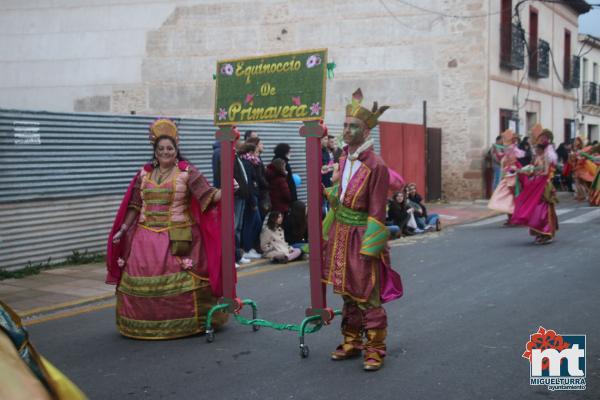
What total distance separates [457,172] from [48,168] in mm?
14807

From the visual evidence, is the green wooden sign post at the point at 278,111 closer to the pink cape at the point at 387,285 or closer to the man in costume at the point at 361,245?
the man in costume at the point at 361,245

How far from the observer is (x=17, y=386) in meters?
1.95

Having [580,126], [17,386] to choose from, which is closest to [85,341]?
[17,386]

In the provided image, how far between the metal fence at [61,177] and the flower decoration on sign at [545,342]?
6601 millimetres

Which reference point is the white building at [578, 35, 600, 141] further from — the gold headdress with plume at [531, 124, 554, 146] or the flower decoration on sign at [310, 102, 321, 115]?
the flower decoration on sign at [310, 102, 321, 115]

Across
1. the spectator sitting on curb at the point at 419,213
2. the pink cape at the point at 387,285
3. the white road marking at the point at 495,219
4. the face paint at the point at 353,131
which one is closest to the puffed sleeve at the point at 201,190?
the face paint at the point at 353,131

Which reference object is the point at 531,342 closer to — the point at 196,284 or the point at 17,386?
the point at 196,284

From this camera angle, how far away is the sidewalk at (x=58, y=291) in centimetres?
821

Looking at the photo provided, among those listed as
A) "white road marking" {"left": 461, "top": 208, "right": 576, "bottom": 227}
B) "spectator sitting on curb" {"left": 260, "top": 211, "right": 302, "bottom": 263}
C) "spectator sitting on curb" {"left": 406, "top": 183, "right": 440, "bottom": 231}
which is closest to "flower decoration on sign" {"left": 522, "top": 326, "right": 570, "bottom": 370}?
"spectator sitting on curb" {"left": 260, "top": 211, "right": 302, "bottom": 263}

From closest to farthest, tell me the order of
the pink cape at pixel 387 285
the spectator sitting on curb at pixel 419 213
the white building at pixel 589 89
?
the pink cape at pixel 387 285
the spectator sitting on curb at pixel 419 213
the white building at pixel 589 89

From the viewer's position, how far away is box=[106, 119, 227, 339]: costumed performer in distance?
673 centimetres

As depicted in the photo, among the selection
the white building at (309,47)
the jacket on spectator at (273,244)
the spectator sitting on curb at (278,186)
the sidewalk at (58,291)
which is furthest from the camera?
the white building at (309,47)

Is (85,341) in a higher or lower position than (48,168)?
lower

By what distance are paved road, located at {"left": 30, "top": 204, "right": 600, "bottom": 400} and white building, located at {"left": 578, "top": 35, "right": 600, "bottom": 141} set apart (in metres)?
27.2
